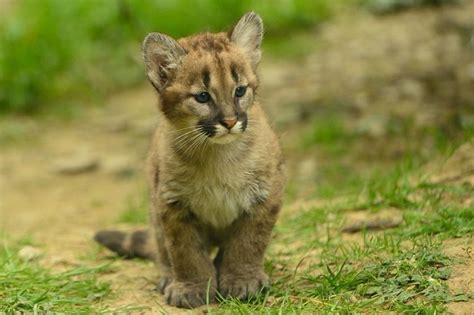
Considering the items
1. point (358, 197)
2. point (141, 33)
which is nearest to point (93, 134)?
point (141, 33)

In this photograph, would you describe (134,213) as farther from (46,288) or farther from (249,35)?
(249,35)

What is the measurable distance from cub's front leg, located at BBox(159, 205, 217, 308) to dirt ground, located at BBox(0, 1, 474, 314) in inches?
54.3

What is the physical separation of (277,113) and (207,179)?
520 cm

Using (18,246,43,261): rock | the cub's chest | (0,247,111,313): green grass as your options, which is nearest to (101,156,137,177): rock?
(18,246,43,261): rock

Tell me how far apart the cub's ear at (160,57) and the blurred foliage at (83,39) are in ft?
20.3

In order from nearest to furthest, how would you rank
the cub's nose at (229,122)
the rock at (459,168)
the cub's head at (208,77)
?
the cub's nose at (229,122)
the cub's head at (208,77)
the rock at (459,168)

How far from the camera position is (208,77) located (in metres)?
5.36

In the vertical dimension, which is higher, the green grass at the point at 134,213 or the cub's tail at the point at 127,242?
the cub's tail at the point at 127,242

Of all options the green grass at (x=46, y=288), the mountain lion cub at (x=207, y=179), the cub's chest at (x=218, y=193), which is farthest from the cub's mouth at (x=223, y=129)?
the green grass at (x=46, y=288)

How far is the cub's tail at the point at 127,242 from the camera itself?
266 inches

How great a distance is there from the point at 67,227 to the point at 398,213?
11.3ft

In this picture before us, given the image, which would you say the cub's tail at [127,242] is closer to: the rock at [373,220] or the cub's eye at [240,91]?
the rock at [373,220]

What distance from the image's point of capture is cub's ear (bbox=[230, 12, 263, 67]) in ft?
18.9

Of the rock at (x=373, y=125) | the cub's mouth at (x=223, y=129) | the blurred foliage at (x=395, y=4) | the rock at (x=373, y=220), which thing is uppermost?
the cub's mouth at (x=223, y=129)
